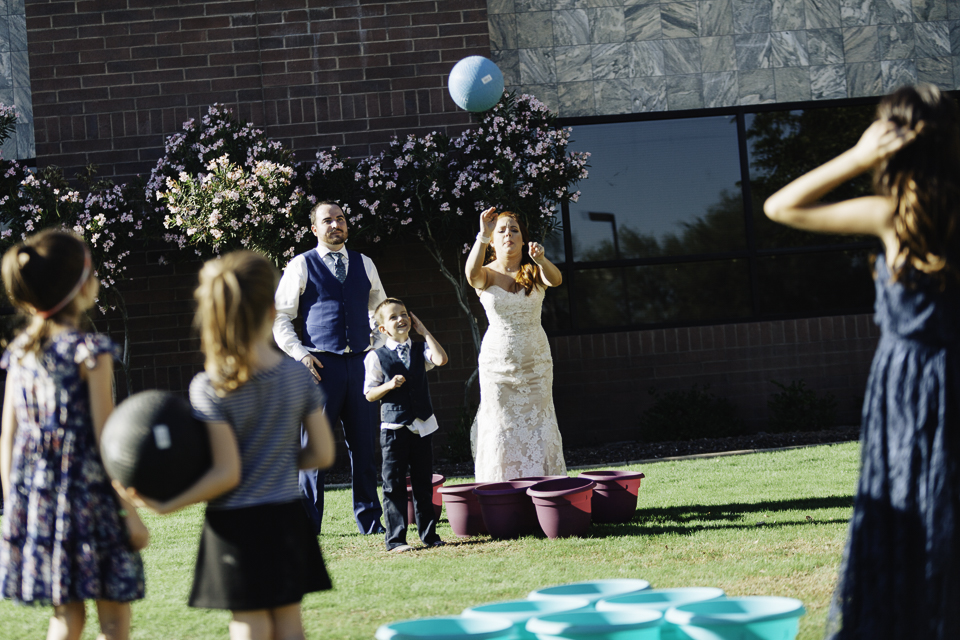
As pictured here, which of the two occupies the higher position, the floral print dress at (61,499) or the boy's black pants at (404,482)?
the floral print dress at (61,499)

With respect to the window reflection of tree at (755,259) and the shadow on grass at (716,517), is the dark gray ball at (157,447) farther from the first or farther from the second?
the window reflection of tree at (755,259)

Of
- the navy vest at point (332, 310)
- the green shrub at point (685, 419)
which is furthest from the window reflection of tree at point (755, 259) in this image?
the navy vest at point (332, 310)

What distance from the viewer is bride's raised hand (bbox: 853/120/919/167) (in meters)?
2.37

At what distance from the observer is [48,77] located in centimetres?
991

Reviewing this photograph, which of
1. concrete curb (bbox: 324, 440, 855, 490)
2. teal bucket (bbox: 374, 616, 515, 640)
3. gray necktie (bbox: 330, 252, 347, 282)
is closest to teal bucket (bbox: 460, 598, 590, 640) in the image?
teal bucket (bbox: 374, 616, 515, 640)

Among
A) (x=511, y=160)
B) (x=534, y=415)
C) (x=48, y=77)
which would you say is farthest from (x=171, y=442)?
(x=48, y=77)

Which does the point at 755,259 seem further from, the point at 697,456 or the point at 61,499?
the point at 61,499

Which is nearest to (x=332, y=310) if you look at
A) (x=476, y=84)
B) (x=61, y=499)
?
(x=476, y=84)

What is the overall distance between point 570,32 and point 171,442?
356 inches

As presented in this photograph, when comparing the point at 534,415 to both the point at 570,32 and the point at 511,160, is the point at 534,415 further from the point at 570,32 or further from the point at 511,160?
the point at 570,32

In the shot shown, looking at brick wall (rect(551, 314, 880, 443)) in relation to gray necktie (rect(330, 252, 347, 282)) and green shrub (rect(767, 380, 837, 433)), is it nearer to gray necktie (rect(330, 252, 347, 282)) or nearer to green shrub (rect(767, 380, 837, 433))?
green shrub (rect(767, 380, 837, 433))

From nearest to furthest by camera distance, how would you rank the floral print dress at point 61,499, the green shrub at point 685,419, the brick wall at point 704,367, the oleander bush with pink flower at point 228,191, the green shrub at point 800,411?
the floral print dress at point 61,499
the oleander bush with pink flower at point 228,191
the green shrub at point 685,419
the green shrub at point 800,411
the brick wall at point 704,367

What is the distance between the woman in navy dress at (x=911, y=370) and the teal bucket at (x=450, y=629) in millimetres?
947

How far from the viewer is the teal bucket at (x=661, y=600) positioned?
2.83 metres
